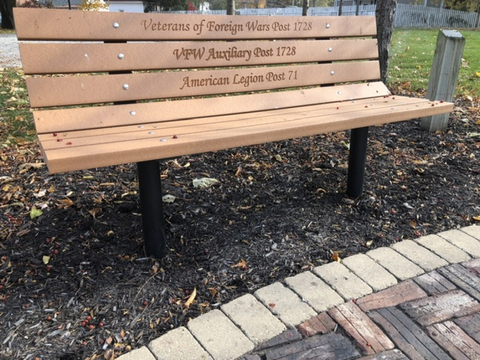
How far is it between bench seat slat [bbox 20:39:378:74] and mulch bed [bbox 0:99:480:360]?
87 centimetres

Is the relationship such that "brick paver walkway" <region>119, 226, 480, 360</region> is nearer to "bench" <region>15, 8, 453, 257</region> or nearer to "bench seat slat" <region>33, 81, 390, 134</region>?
"bench" <region>15, 8, 453, 257</region>

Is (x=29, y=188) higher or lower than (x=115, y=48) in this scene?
lower

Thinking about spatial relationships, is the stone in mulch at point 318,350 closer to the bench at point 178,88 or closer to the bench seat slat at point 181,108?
the bench at point 178,88

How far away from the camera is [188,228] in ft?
8.90

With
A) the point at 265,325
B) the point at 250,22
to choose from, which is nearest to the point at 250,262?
the point at 265,325

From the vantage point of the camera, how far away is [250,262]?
245 cm

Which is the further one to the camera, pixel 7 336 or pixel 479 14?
pixel 479 14

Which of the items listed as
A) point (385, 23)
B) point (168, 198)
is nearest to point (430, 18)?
point (385, 23)

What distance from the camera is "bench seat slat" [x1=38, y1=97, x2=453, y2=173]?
1816 millimetres

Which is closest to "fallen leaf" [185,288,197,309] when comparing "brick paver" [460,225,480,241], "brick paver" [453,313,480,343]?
"brick paver" [453,313,480,343]

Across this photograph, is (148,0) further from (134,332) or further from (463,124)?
(134,332)

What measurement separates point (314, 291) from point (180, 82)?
144 centimetres

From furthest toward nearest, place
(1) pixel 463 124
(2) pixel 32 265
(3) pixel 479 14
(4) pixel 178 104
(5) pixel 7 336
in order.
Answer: (3) pixel 479 14 < (1) pixel 463 124 < (4) pixel 178 104 < (2) pixel 32 265 < (5) pixel 7 336

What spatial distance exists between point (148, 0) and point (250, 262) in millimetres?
29157
